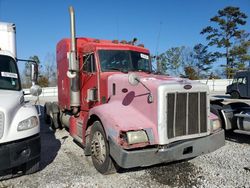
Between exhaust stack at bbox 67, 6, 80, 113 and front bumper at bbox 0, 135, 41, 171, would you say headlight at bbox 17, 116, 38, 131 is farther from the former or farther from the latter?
exhaust stack at bbox 67, 6, 80, 113

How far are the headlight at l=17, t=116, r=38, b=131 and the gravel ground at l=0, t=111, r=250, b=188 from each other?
1.00m

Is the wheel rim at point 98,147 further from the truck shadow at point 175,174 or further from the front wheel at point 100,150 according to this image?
the truck shadow at point 175,174

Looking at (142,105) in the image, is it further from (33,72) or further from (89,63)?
(33,72)

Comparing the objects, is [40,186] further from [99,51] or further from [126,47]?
[126,47]

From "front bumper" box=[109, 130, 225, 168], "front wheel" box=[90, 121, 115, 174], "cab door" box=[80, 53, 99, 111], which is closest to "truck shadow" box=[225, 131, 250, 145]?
"front bumper" box=[109, 130, 225, 168]

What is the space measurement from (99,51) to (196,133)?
9.92 ft

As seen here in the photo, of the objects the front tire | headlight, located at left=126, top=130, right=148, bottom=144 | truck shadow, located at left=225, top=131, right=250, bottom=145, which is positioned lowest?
truck shadow, located at left=225, top=131, right=250, bottom=145

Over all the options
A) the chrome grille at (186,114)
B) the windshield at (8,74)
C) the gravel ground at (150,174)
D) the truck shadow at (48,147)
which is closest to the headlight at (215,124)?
the chrome grille at (186,114)

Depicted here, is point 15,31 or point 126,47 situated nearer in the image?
point 126,47

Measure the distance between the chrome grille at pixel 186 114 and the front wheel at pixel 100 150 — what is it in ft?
3.95

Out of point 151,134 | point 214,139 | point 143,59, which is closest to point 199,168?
point 214,139

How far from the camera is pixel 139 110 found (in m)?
5.23

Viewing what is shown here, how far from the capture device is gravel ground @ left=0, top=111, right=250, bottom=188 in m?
4.96

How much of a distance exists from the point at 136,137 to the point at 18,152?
1939 millimetres
